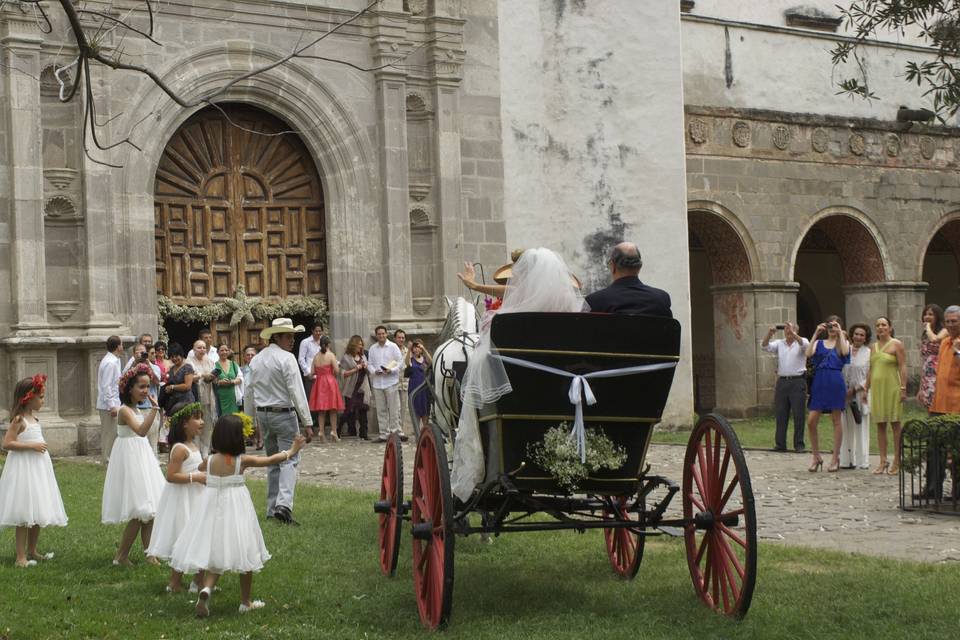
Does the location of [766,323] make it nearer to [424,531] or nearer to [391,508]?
[391,508]

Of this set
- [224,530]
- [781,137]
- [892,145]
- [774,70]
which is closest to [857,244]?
[892,145]

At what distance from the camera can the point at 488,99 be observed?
19266mm

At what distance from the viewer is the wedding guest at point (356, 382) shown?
17.7 meters

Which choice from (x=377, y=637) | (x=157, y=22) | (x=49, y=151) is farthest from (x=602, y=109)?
(x=377, y=637)

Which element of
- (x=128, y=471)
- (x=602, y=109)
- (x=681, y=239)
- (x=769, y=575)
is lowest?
(x=769, y=575)

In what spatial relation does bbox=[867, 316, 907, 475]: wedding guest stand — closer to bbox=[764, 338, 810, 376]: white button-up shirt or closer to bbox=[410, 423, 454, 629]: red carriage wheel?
bbox=[764, 338, 810, 376]: white button-up shirt

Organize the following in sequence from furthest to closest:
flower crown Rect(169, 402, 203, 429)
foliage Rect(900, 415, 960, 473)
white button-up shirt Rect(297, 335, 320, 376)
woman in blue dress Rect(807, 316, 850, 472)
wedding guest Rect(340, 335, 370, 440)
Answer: wedding guest Rect(340, 335, 370, 440), white button-up shirt Rect(297, 335, 320, 376), woman in blue dress Rect(807, 316, 850, 472), foliage Rect(900, 415, 960, 473), flower crown Rect(169, 402, 203, 429)

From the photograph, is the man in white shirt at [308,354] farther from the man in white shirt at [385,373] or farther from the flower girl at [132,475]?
the flower girl at [132,475]

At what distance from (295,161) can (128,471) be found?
10736 millimetres

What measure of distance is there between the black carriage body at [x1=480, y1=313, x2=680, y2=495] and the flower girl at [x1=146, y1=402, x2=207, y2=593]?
1973 millimetres

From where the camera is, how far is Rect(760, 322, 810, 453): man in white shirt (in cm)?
1548

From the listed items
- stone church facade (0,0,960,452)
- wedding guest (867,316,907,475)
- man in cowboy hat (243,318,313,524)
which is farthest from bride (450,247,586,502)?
stone church facade (0,0,960,452)

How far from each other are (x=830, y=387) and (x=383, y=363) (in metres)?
6.35

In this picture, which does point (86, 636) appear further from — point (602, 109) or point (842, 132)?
point (842, 132)
